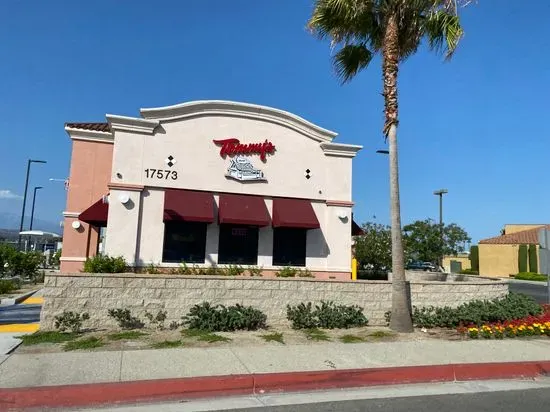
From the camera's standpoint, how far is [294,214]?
16.1 m

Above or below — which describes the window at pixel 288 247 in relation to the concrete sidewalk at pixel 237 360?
above

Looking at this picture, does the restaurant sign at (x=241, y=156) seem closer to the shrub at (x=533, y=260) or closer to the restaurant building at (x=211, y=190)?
the restaurant building at (x=211, y=190)

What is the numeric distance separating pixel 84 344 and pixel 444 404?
20.6ft

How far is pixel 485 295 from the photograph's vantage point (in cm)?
1390

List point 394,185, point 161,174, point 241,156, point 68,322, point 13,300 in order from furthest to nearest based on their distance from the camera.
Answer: point 241,156 < point 13,300 < point 161,174 < point 394,185 < point 68,322

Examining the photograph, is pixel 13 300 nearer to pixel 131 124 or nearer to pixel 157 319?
pixel 131 124

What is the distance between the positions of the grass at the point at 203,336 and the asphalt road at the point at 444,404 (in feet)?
12.0

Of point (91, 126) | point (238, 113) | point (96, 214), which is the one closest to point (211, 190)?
point (238, 113)

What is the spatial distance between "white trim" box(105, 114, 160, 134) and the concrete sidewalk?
321 inches

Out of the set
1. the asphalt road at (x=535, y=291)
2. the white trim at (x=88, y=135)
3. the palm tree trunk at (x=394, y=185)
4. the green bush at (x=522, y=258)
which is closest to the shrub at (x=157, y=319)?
the palm tree trunk at (x=394, y=185)

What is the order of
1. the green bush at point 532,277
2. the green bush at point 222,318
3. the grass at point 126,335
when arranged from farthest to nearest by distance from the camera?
the green bush at point 532,277
the green bush at point 222,318
the grass at point 126,335

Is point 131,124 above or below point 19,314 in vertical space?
above

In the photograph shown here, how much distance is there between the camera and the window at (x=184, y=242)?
50.1 feet

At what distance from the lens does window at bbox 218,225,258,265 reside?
15.9 metres
